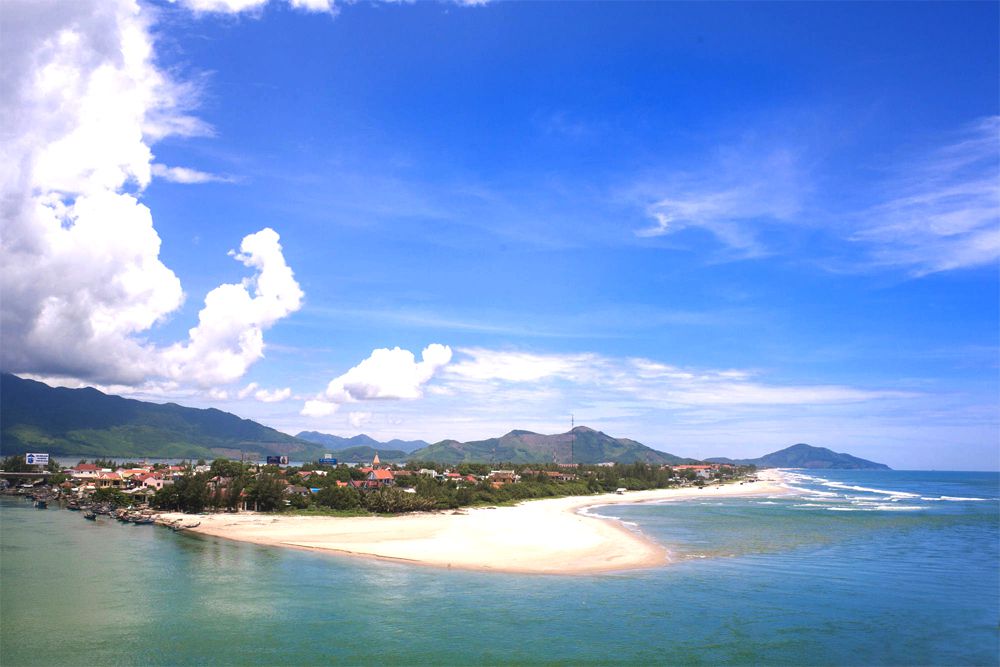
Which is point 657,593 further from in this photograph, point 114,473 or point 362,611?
point 114,473

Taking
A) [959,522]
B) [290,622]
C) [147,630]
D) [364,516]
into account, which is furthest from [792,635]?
[959,522]

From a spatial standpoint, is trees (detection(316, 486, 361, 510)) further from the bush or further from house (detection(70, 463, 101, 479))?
house (detection(70, 463, 101, 479))

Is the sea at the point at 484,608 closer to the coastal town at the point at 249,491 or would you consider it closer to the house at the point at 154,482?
the coastal town at the point at 249,491

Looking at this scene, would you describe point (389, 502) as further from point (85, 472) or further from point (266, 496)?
point (85, 472)

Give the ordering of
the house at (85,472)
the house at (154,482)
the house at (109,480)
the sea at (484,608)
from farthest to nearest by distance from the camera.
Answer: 1. the house at (85,472)
2. the house at (109,480)
3. the house at (154,482)
4. the sea at (484,608)

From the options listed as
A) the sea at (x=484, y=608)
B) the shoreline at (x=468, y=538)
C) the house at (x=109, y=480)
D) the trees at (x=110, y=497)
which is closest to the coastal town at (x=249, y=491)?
the house at (x=109, y=480)

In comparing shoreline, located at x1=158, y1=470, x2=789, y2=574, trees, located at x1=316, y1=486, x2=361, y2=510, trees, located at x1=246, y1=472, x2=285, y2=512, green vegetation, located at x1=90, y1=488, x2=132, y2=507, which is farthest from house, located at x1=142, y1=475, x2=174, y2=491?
trees, located at x1=316, y1=486, x2=361, y2=510
